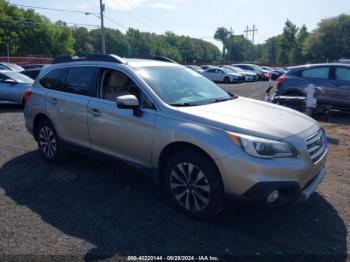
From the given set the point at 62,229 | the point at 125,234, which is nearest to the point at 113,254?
the point at 125,234

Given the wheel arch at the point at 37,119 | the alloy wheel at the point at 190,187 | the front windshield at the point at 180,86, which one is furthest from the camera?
the wheel arch at the point at 37,119

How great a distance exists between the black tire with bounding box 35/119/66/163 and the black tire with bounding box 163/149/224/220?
7.60ft

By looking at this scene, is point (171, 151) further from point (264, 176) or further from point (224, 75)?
point (224, 75)

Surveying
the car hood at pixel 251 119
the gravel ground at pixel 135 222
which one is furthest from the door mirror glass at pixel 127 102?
the gravel ground at pixel 135 222

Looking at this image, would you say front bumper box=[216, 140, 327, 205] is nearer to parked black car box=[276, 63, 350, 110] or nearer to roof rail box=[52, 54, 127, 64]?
roof rail box=[52, 54, 127, 64]

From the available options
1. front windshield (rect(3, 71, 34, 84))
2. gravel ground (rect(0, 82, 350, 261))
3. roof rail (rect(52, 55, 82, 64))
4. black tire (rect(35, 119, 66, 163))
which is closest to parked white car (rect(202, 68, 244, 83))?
front windshield (rect(3, 71, 34, 84))

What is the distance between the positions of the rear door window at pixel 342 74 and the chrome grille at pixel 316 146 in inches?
271

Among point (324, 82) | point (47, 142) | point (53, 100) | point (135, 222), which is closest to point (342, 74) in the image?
point (324, 82)

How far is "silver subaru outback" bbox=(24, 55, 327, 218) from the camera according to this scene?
3.43m

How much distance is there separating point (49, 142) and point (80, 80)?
128 centimetres

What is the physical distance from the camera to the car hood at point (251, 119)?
11.6 ft

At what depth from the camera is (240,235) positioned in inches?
141

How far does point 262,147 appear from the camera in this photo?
A: 11.1 feet

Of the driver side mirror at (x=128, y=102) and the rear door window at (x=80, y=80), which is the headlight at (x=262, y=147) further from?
the rear door window at (x=80, y=80)
